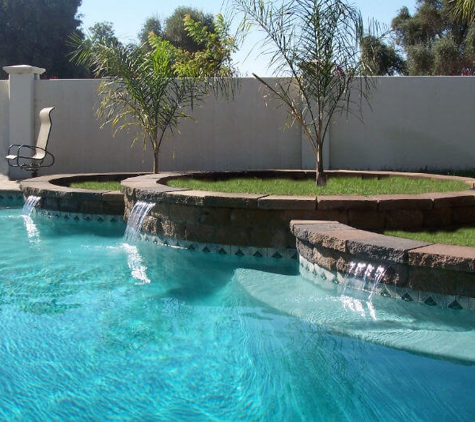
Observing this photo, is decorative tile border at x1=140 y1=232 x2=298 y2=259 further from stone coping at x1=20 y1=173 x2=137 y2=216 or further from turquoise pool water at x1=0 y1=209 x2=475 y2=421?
stone coping at x1=20 y1=173 x2=137 y2=216

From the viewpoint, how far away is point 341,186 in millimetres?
6543

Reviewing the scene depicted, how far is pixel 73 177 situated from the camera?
907 cm

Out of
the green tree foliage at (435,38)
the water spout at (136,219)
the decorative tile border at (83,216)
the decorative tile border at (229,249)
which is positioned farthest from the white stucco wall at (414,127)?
the green tree foliage at (435,38)

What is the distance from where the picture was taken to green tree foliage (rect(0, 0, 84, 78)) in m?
23.6

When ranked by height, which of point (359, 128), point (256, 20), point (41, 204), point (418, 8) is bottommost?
point (41, 204)

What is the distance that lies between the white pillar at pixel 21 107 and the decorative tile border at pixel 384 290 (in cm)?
877

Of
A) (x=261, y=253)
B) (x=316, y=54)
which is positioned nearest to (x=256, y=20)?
(x=316, y=54)

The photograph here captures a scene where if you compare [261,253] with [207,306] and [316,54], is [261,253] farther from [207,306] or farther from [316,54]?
[316,54]

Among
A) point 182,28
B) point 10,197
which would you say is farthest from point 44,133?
point 182,28

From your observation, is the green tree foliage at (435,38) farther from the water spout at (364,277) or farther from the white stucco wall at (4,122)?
the water spout at (364,277)

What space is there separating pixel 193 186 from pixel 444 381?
4.35 metres

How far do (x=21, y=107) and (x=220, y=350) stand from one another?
9948mm

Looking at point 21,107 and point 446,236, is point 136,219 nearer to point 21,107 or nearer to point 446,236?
point 446,236

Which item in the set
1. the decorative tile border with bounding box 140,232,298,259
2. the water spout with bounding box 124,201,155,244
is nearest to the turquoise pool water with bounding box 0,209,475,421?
the decorative tile border with bounding box 140,232,298,259
